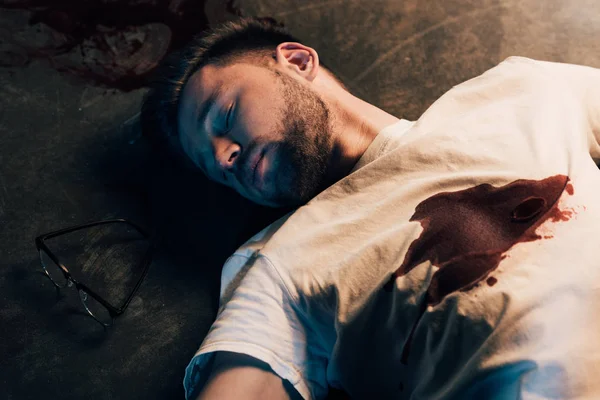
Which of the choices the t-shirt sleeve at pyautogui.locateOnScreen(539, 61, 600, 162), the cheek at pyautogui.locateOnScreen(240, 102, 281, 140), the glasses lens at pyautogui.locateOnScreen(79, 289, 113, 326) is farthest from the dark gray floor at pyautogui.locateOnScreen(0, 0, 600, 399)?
the t-shirt sleeve at pyautogui.locateOnScreen(539, 61, 600, 162)

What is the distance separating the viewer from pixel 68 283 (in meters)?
1.17

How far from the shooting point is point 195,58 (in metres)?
1.25

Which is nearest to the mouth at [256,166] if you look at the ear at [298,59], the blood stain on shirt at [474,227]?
the ear at [298,59]

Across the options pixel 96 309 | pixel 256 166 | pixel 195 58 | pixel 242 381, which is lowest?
pixel 96 309

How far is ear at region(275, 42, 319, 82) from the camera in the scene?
1.19m

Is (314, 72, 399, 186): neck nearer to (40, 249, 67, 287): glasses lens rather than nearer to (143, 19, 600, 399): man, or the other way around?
(143, 19, 600, 399): man

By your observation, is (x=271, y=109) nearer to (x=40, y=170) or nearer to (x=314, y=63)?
(x=314, y=63)

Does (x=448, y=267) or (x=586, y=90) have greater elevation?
(x=586, y=90)

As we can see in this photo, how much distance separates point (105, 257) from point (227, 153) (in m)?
0.41

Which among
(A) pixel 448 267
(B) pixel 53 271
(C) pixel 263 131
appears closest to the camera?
(A) pixel 448 267

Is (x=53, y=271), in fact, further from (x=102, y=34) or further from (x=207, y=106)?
(x=102, y=34)

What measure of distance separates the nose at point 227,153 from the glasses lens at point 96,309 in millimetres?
428

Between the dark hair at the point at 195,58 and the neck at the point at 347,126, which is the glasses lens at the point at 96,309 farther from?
the neck at the point at 347,126

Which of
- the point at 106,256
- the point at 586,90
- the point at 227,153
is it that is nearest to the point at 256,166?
the point at 227,153
